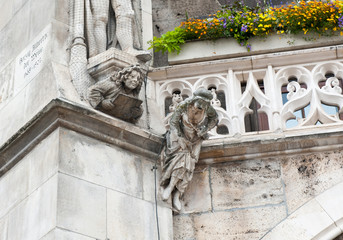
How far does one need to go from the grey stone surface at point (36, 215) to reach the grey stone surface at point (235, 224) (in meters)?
1.15

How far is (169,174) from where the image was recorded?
723 cm

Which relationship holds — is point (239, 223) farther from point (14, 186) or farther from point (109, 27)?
point (109, 27)

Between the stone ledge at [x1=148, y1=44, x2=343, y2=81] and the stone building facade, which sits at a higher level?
the stone ledge at [x1=148, y1=44, x2=343, y2=81]

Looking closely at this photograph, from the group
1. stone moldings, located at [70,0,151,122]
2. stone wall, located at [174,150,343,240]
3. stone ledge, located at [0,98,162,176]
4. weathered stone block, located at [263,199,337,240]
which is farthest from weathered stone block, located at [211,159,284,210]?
stone moldings, located at [70,0,151,122]

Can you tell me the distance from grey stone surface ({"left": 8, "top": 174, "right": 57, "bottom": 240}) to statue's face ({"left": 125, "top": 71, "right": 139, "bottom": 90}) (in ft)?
3.37

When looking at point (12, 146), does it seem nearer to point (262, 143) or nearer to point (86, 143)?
point (86, 143)

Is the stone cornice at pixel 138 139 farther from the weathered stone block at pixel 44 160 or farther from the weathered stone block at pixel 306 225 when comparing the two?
the weathered stone block at pixel 306 225

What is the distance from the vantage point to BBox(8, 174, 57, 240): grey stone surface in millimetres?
6469

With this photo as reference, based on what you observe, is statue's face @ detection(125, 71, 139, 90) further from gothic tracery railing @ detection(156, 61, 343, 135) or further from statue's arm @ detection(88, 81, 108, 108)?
gothic tracery railing @ detection(156, 61, 343, 135)

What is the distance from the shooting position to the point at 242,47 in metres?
8.16

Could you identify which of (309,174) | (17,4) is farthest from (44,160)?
(309,174)

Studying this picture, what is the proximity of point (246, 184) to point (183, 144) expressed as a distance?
2.03ft

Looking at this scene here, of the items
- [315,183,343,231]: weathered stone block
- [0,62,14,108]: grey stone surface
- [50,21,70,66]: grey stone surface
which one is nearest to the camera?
[315,183,343,231]: weathered stone block

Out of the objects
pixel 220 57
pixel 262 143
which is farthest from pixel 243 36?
pixel 262 143
